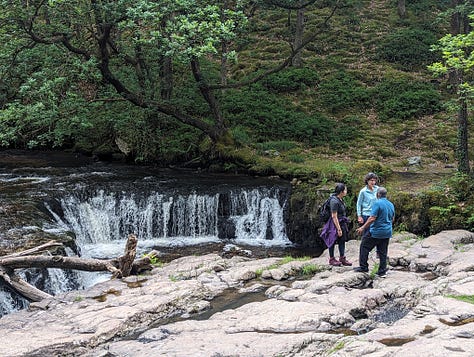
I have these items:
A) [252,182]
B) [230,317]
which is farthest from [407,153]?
[230,317]

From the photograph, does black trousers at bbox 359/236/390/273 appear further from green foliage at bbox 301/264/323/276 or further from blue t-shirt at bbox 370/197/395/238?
green foliage at bbox 301/264/323/276

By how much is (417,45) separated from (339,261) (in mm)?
22112

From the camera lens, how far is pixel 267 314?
24.3 feet

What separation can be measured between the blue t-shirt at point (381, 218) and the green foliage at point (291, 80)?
1780 centimetres

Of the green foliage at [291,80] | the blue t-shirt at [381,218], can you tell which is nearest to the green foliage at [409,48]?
the green foliage at [291,80]

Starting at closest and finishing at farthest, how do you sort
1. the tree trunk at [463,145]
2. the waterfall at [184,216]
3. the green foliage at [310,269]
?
1. the green foliage at [310,269]
2. the tree trunk at [463,145]
3. the waterfall at [184,216]

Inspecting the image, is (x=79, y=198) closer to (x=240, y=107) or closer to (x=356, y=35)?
(x=240, y=107)

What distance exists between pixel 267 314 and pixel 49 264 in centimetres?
506

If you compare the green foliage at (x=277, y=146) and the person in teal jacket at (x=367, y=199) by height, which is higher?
the green foliage at (x=277, y=146)

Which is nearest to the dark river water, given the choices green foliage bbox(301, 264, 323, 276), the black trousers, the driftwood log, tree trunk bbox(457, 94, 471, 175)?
the driftwood log

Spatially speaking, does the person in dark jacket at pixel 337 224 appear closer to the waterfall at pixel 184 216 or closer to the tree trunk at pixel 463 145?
the waterfall at pixel 184 216

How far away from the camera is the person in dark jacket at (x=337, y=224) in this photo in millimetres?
9648

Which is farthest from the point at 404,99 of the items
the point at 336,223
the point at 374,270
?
the point at 374,270

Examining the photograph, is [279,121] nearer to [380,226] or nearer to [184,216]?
[184,216]
